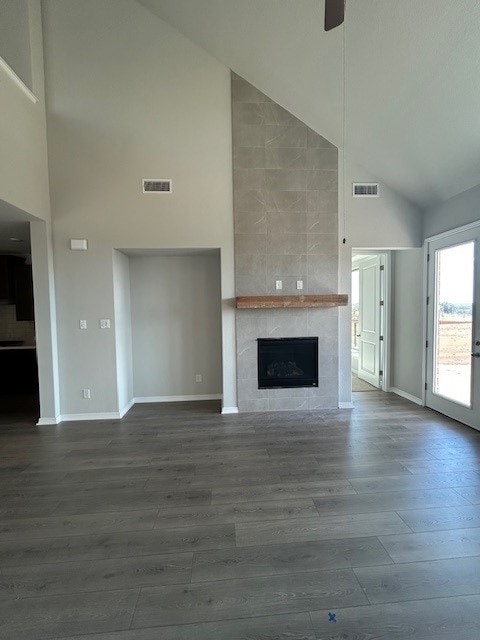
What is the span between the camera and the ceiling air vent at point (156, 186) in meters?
4.15

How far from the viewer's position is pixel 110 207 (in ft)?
13.6

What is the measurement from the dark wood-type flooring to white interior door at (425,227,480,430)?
1.90 feet

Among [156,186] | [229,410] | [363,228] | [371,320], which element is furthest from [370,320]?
[156,186]

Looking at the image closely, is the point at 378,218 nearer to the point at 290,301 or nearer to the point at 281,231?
the point at 281,231

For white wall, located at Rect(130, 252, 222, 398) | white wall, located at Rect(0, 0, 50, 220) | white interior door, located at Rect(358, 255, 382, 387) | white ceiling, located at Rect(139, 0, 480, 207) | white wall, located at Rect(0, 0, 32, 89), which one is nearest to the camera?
white ceiling, located at Rect(139, 0, 480, 207)

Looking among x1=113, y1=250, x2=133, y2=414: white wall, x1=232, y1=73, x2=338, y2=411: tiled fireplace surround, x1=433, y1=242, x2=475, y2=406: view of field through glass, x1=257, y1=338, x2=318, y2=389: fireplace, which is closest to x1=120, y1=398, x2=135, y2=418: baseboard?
x1=113, y1=250, x2=133, y2=414: white wall

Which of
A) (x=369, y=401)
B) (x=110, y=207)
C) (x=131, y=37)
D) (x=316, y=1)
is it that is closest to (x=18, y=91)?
(x=110, y=207)

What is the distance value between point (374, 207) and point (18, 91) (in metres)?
4.69

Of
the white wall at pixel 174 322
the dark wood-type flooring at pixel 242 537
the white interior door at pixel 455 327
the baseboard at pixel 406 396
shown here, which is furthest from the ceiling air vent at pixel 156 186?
the baseboard at pixel 406 396

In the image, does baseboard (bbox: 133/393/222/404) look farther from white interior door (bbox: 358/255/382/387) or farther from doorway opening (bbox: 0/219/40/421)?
white interior door (bbox: 358/255/382/387)

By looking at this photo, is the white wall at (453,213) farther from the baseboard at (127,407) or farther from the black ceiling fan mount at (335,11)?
the baseboard at (127,407)

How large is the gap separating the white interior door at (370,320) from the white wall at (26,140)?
5.32m

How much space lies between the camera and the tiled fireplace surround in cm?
424

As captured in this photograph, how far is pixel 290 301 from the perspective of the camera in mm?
4215
